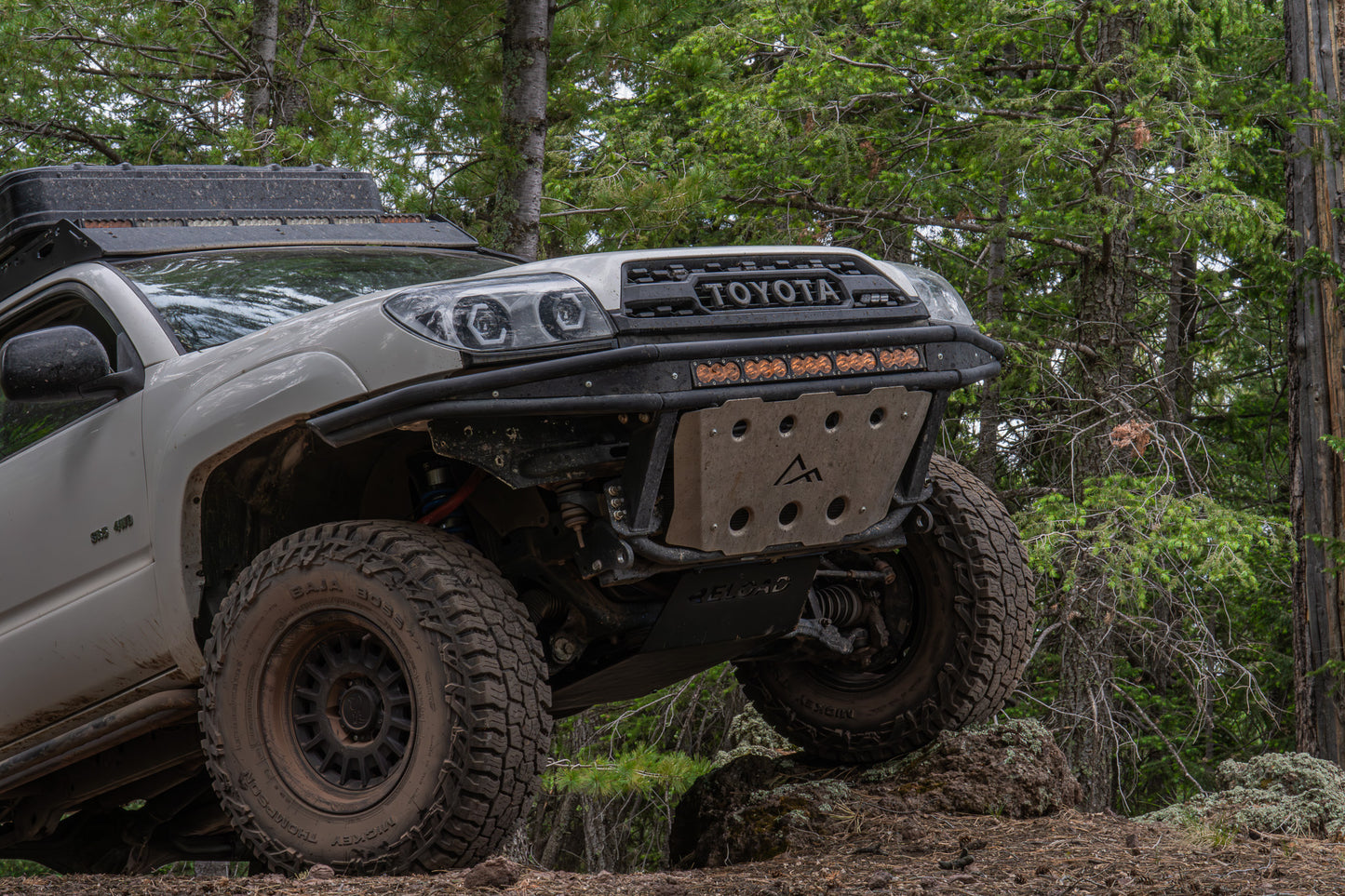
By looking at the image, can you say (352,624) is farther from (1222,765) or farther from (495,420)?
(1222,765)

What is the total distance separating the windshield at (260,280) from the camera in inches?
163

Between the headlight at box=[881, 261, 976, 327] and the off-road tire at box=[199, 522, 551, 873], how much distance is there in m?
A: 1.52

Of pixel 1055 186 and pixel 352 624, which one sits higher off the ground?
pixel 1055 186

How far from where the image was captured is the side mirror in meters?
3.66

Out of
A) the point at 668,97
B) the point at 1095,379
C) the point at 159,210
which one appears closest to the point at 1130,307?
the point at 1095,379

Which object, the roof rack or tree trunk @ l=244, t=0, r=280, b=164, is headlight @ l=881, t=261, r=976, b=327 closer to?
the roof rack

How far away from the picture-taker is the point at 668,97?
1400 cm

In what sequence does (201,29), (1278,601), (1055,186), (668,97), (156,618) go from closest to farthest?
(156,618)
(1055,186)
(201,29)
(1278,601)
(668,97)

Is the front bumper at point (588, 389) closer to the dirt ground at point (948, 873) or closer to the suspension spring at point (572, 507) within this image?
the suspension spring at point (572, 507)

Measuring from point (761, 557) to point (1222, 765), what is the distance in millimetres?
2055

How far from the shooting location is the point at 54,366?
146 inches

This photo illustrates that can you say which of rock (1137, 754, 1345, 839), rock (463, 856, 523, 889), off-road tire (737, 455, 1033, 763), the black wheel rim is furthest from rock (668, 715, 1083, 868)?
the black wheel rim

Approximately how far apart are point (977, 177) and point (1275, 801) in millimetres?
7231

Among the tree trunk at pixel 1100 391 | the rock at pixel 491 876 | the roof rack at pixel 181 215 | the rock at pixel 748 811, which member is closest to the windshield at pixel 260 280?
the roof rack at pixel 181 215
